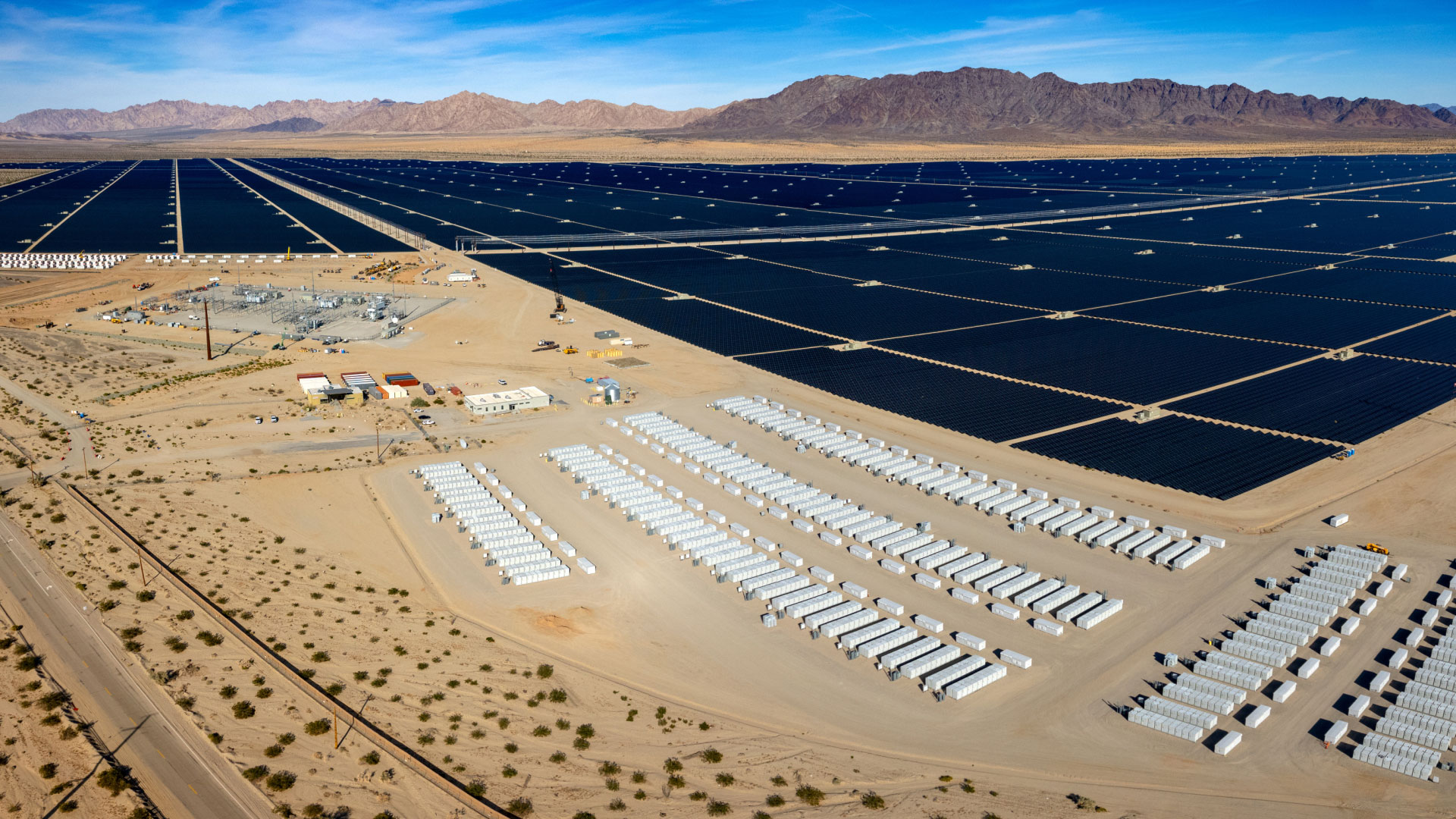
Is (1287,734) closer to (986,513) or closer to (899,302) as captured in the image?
(986,513)

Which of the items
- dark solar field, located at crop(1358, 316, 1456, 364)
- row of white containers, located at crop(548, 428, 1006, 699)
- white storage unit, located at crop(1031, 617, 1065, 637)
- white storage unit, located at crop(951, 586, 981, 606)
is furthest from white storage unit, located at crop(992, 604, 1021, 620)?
dark solar field, located at crop(1358, 316, 1456, 364)

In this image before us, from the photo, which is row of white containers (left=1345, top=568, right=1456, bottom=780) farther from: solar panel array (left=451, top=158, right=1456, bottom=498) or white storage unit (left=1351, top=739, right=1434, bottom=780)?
solar panel array (left=451, top=158, right=1456, bottom=498)

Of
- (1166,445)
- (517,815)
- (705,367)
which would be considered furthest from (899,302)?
(517,815)

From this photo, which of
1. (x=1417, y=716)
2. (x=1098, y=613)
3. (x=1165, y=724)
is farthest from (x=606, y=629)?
(x=1417, y=716)

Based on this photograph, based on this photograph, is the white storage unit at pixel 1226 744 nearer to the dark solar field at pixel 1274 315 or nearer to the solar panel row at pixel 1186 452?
the solar panel row at pixel 1186 452

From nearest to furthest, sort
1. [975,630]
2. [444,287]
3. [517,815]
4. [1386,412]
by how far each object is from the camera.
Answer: [517,815] → [975,630] → [1386,412] → [444,287]
